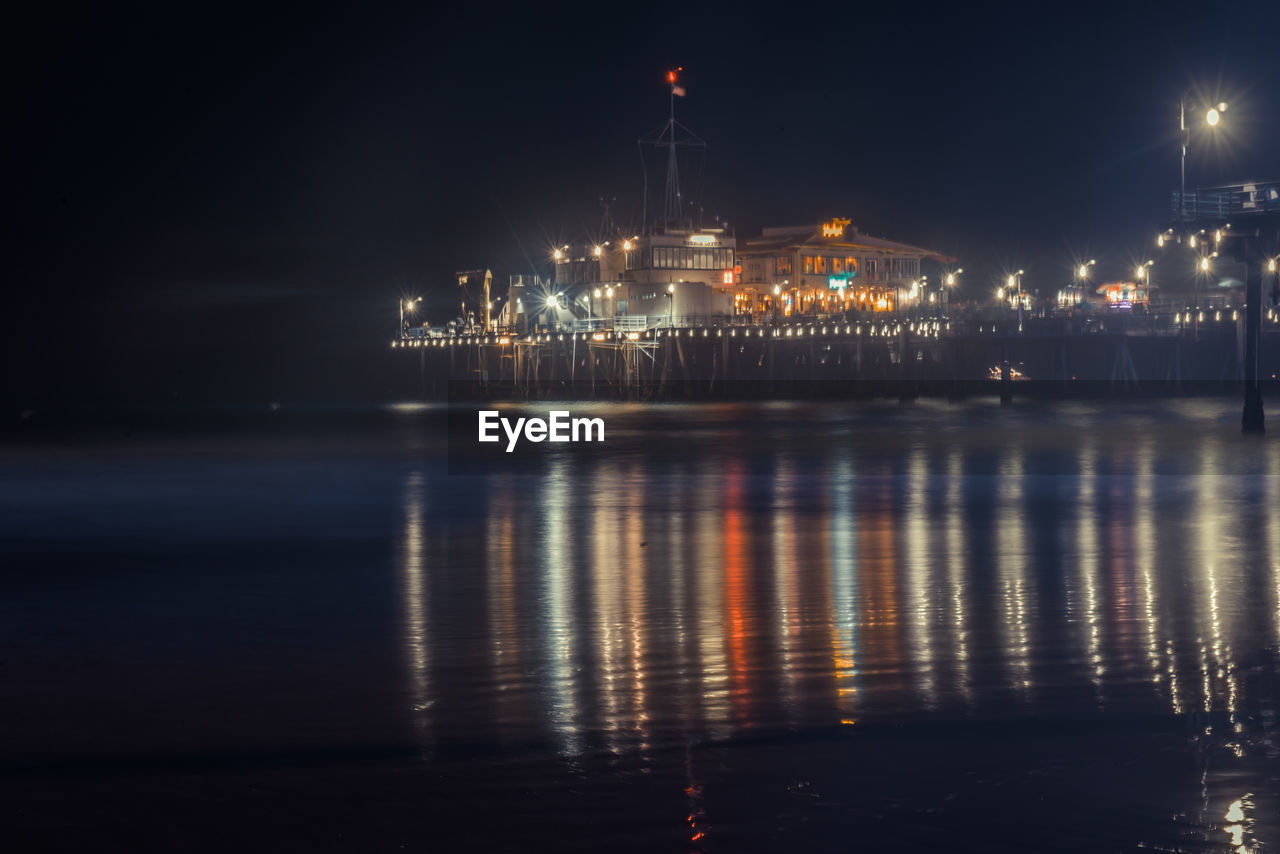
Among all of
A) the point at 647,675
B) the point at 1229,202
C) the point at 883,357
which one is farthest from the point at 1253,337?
the point at 883,357

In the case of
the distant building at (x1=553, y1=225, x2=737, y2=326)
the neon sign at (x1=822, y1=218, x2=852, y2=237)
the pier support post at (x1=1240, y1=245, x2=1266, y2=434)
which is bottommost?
the pier support post at (x1=1240, y1=245, x2=1266, y2=434)

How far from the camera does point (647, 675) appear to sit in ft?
32.7

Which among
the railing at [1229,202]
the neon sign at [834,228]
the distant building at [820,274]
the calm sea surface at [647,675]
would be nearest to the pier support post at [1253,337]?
the railing at [1229,202]

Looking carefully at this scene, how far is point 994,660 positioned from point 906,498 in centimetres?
1475

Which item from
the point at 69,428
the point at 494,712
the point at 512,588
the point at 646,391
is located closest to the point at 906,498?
the point at 512,588

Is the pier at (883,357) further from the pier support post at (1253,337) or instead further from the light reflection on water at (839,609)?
the light reflection on water at (839,609)

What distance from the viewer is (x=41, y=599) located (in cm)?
1423

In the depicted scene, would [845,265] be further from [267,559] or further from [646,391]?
[267,559]

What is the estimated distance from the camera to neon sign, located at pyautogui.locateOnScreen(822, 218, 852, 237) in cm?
11656

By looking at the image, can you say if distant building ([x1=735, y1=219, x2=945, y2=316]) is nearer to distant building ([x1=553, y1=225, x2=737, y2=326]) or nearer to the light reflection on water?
distant building ([x1=553, y1=225, x2=737, y2=326])

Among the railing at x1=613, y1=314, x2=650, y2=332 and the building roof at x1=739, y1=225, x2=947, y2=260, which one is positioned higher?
the building roof at x1=739, y1=225, x2=947, y2=260

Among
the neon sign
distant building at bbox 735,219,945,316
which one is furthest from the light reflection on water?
the neon sign

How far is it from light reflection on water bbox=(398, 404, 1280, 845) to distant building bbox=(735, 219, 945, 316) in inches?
3483

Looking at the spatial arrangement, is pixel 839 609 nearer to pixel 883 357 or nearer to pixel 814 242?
pixel 883 357
